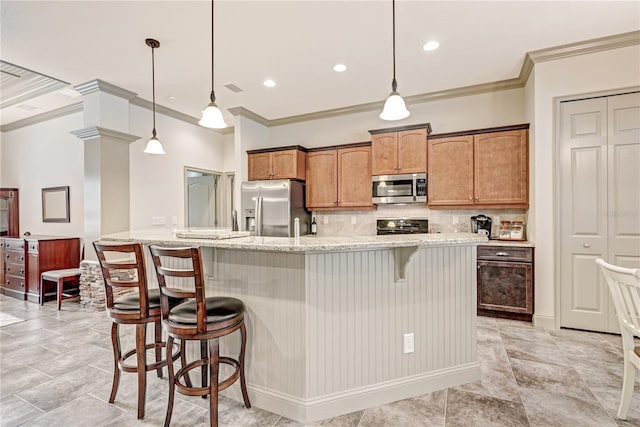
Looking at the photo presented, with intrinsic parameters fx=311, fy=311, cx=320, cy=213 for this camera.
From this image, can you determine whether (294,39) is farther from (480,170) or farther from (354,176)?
(480,170)

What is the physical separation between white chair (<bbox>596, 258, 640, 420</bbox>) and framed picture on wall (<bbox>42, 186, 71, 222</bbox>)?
669 cm

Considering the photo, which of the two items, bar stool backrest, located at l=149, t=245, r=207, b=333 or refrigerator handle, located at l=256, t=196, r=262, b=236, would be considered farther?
refrigerator handle, located at l=256, t=196, r=262, b=236

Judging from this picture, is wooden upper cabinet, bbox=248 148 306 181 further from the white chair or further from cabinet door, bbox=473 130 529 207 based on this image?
the white chair

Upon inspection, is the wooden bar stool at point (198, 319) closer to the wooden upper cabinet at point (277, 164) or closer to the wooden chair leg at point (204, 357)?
the wooden chair leg at point (204, 357)

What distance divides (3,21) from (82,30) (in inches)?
23.5

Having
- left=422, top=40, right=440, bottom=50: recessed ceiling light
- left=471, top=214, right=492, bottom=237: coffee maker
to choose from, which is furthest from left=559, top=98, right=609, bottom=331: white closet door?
left=422, top=40, right=440, bottom=50: recessed ceiling light

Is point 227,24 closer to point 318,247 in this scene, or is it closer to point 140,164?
point 318,247

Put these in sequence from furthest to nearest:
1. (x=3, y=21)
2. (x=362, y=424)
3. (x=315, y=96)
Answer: (x=315, y=96)
(x=3, y=21)
(x=362, y=424)

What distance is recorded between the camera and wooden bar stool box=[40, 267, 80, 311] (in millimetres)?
4242

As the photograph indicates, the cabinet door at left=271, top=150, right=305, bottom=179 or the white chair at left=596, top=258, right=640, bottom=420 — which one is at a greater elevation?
the cabinet door at left=271, top=150, right=305, bottom=179

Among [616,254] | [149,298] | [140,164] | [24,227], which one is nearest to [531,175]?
[616,254]

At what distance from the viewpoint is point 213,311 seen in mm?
1801

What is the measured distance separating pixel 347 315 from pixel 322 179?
10.9 ft

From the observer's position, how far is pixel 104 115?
161 inches
